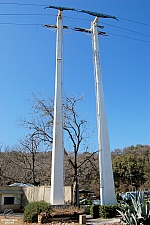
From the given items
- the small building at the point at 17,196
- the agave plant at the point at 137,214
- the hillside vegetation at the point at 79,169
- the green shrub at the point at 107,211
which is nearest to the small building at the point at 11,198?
the small building at the point at 17,196

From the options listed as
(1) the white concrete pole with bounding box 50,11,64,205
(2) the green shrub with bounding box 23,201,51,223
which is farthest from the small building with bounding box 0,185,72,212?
(2) the green shrub with bounding box 23,201,51,223

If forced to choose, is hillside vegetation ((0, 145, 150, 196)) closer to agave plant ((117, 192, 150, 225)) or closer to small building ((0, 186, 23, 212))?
small building ((0, 186, 23, 212))

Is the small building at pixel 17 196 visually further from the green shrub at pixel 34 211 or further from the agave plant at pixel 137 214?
the agave plant at pixel 137 214

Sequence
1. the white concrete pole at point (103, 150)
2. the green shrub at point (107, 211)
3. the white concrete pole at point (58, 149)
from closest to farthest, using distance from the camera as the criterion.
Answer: the green shrub at point (107, 211), the white concrete pole at point (58, 149), the white concrete pole at point (103, 150)

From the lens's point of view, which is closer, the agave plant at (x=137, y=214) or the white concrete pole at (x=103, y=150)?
the agave plant at (x=137, y=214)

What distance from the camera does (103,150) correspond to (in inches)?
575

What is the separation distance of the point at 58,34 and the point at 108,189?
12.0 meters

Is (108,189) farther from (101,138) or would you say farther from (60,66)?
(60,66)

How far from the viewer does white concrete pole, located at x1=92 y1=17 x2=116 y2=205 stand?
13.8 metres

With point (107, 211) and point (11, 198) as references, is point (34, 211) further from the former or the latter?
point (11, 198)

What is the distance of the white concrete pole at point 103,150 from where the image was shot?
13.8m

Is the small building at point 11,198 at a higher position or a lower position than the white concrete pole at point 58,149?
lower

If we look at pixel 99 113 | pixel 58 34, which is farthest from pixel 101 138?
pixel 58 34

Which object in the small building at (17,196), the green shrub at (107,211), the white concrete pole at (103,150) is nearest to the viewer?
the green shrub at (107,211)
